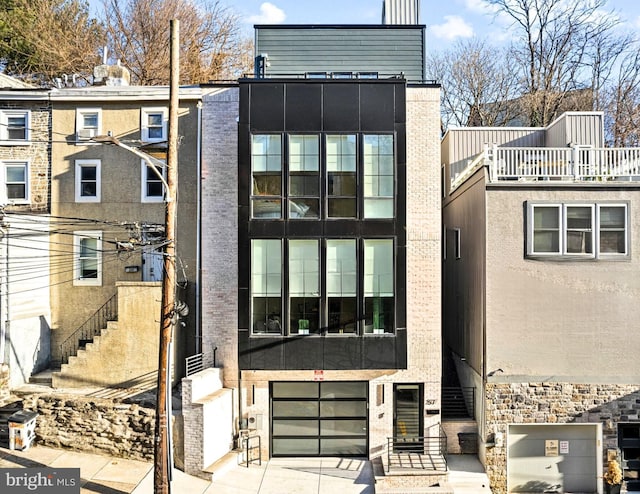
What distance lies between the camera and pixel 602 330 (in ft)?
44.8

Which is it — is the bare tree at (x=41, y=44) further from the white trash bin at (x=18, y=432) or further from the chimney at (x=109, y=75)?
the white trash bin at (x=18, y=432)

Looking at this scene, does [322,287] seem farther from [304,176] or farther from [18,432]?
[18,432]

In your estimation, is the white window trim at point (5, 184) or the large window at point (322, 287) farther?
the white window trim at point (5, 184)

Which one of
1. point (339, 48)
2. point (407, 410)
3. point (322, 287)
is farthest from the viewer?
point (339, 48)

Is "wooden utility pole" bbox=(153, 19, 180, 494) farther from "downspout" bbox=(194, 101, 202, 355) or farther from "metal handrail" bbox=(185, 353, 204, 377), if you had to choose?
"downspout" bbox=(194, 101, 202, 355)

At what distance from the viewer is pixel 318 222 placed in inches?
548

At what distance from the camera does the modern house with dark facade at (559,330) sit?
536 inches

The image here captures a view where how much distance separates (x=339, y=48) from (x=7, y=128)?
10.5 metres

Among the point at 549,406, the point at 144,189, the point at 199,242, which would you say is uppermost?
the point at 144,189

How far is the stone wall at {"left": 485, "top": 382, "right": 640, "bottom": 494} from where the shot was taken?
13.6 meters

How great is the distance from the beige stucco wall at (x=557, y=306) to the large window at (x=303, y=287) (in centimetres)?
446

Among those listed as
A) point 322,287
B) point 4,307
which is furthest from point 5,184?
point 322,287

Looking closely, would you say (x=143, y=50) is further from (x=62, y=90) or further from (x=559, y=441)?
(x=559, y=441)

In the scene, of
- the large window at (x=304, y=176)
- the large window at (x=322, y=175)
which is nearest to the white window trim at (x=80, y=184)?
the large window at (x=322, y=175)
